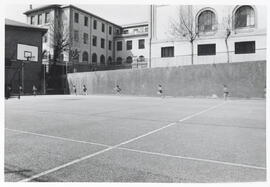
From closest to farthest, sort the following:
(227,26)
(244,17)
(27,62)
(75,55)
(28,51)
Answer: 1. (244,17)
2. (227,26)
3. (28,51)
4. (27,62)
5. (75,55)

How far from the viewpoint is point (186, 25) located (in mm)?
31594

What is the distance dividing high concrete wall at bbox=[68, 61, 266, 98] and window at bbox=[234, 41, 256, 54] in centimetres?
832

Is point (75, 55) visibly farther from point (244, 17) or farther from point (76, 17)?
point (244, 17)

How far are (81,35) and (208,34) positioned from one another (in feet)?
82.6

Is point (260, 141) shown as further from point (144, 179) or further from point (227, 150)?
point (144, 179)

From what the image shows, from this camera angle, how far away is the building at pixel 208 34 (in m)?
28.4

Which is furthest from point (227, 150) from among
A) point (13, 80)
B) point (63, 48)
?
point (63, 48)

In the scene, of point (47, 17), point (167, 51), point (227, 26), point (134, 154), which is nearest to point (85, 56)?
point (47, 17)

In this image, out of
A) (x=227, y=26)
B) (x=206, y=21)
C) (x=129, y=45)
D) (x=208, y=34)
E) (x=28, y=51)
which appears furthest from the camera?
(x=129, y=45)

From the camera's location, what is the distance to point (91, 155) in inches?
173

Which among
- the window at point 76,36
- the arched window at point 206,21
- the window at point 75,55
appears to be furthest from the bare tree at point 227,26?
the window at point 76,36

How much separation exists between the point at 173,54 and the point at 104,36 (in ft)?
80.7

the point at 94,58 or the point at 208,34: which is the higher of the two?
the point at 208,34

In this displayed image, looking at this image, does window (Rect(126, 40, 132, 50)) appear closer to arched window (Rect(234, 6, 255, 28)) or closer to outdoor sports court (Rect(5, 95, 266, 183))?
arched window (Rect(234, 6, 255, 28))
